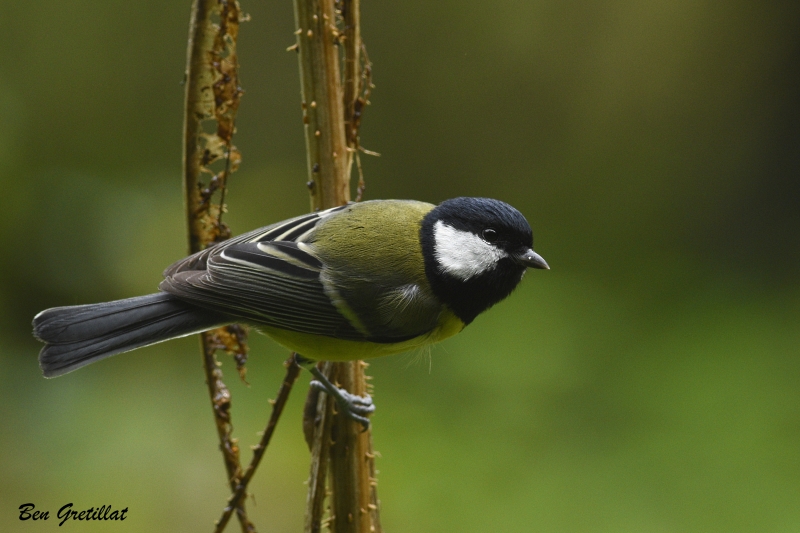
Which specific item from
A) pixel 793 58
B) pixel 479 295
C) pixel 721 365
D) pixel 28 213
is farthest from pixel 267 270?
pixel 793 58

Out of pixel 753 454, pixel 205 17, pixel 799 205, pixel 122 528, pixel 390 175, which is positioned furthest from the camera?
pixel 799 205

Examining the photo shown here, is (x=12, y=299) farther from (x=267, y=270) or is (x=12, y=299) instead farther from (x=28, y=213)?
(x=267, y=270)

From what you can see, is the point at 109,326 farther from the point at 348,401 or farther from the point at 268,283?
the point at 348,401

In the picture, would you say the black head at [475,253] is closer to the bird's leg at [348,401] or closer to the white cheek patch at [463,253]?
the white cheek patch at [463,253]

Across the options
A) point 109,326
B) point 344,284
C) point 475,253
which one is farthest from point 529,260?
point 109,326

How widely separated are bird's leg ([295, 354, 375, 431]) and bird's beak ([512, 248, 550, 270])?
0.44 m

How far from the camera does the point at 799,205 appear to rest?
11.6 ft

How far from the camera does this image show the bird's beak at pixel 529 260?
161cm

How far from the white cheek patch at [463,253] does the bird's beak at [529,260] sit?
0.03 m

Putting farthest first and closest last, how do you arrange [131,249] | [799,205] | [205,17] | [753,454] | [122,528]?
[799,205], [131,249], [753,454], [122,528], [205,17]

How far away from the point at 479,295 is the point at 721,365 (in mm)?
1686

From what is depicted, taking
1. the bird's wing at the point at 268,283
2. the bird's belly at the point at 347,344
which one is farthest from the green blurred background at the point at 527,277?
the bird's wing at the point at 268,283

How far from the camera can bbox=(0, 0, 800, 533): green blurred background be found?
2.55 meters

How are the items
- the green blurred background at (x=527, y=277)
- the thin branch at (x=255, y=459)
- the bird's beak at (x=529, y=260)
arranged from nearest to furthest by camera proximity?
the thin branch at (x=255, y=459) → the bird's beak at (x=529, y=260) → the green blurred background at (x=527, y=277)
